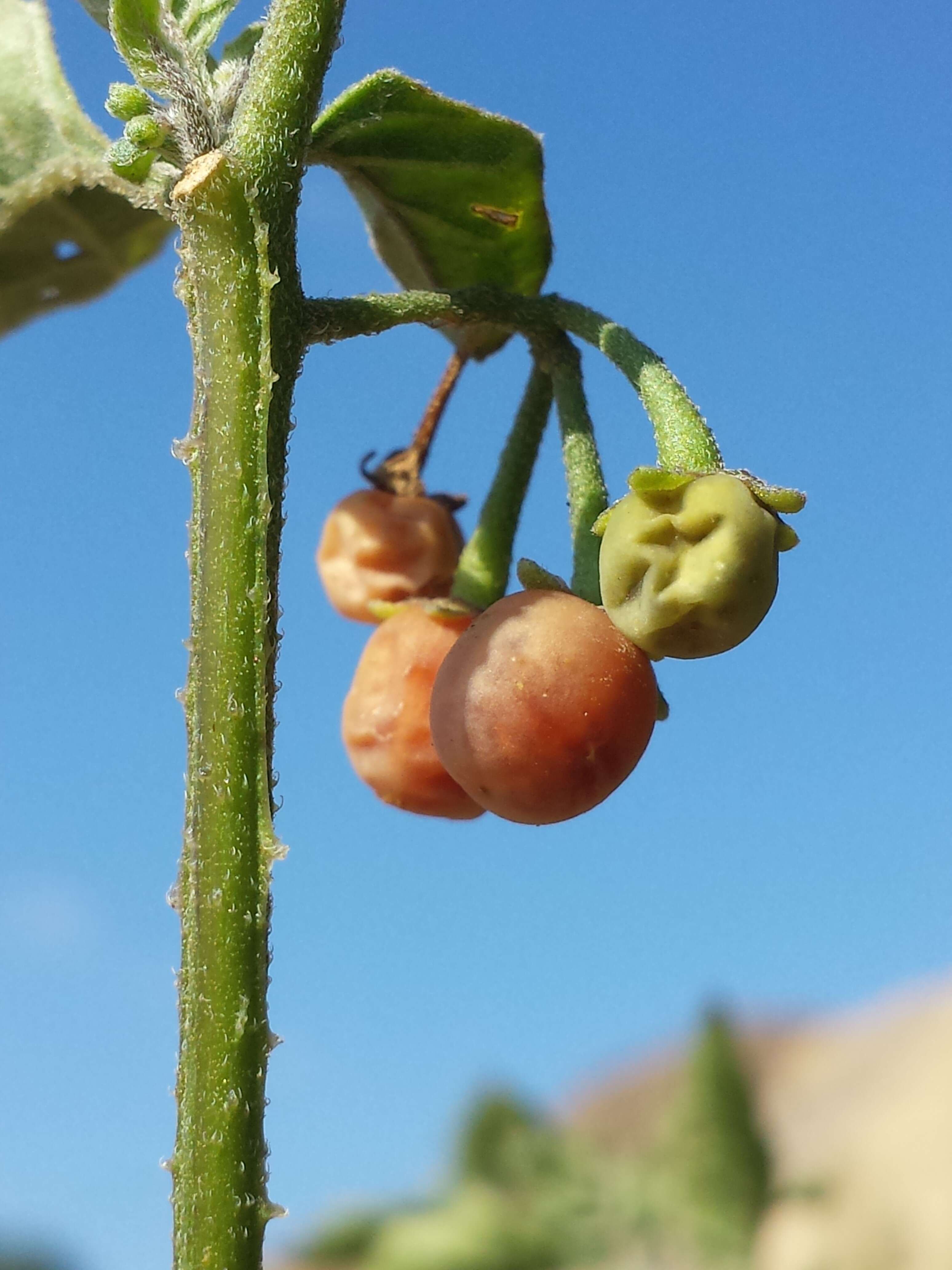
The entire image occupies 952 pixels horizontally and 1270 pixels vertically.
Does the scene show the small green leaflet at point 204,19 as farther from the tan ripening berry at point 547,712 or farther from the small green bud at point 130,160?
the tan ripening berry at point 547,712

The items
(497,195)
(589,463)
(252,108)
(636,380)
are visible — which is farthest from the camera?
(497,195)

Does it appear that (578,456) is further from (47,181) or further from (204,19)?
(47,181)

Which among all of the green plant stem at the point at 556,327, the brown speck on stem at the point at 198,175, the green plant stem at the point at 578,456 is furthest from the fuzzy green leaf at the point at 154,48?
the green plant stem at the point at 578,456

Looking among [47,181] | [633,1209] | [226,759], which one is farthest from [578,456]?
[633,1209]

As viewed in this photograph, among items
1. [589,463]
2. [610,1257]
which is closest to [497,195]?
[589,463]

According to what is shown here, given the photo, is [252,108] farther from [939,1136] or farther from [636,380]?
[939,1136]

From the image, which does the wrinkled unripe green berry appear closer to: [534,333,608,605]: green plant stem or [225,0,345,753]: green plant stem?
[534,333,608,605]: green plant stem
